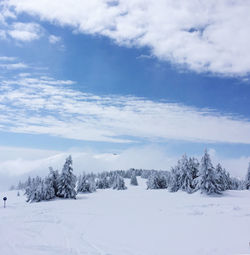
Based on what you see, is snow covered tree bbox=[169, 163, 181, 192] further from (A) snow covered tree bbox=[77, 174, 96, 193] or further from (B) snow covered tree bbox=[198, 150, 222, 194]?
(A) snow covered tree bbox=[77, 174, 96, 193]

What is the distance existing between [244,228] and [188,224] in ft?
11.1

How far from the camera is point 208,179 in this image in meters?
39.2

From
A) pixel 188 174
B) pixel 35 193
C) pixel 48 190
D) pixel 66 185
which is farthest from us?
pixel 188 174

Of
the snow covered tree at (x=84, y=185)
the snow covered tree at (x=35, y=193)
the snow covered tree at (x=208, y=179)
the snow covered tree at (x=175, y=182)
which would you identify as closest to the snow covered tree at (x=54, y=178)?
the snow covered tree at (x=35, y=193)

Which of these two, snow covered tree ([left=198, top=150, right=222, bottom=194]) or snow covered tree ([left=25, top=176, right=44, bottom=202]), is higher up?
snow covered tree ([left=198, top=150, right=222, bottom=194])

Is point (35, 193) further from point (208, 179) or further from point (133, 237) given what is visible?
point (208, 179)

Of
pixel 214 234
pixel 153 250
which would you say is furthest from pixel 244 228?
pixel 153 250

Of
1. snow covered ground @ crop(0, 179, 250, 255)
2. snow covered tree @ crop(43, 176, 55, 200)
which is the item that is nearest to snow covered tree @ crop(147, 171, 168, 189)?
snow covered tree @ crop(43, 176, 55, 200)

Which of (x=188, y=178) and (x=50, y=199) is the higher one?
(x=188, y=178)

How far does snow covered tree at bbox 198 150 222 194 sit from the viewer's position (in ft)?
126

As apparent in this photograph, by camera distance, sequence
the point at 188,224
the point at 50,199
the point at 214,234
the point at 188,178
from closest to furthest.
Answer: the point at 214,234
the point at 188,224
the point at 50,199
the point at 188,178

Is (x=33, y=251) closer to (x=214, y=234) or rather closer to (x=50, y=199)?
(x=214, y=234)

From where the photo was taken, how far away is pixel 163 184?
239 ft

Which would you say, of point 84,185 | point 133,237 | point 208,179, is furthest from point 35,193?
point 208,179
